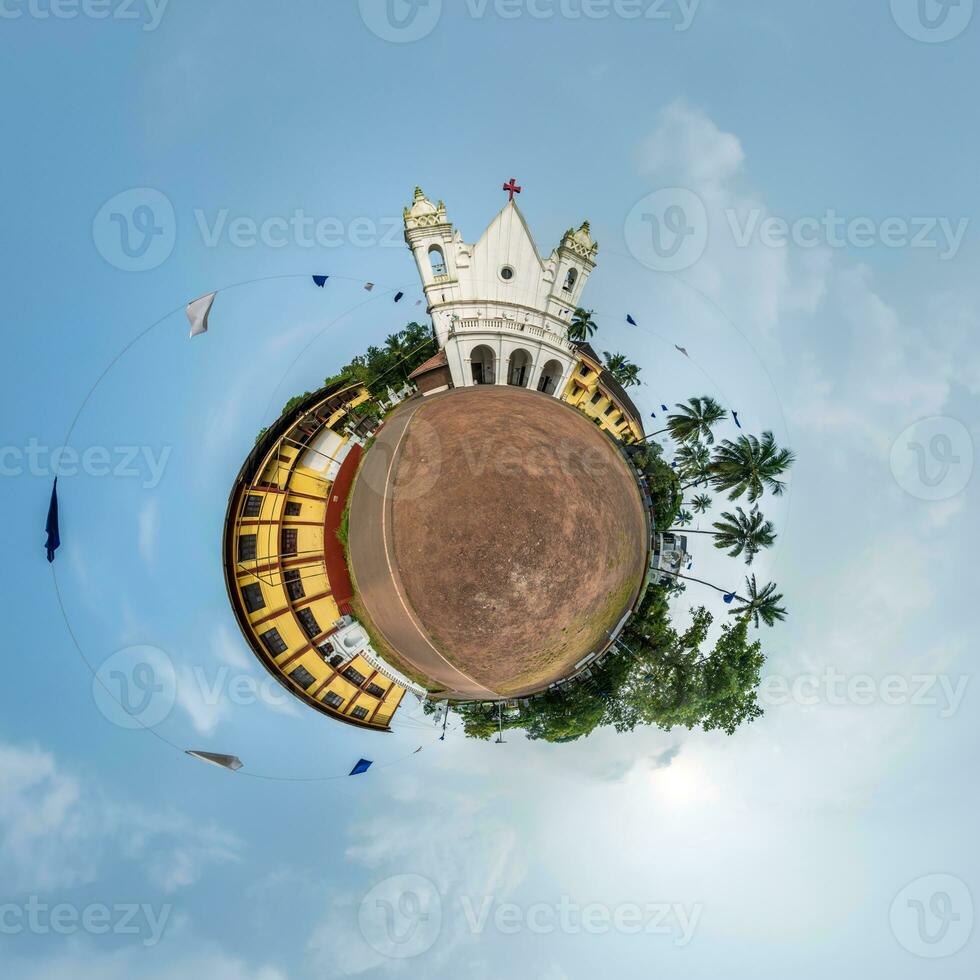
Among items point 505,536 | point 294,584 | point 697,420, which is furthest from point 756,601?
point 294,584

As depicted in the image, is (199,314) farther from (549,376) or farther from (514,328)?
(549,376)

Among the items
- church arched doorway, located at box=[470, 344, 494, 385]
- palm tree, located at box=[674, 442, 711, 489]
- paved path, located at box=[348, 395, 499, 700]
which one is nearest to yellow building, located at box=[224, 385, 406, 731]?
paved path, located at box=[348, 395, 499, 700]

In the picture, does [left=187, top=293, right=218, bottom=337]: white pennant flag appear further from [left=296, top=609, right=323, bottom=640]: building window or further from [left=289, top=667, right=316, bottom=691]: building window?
[left=289, top=667, right=316, bottom=691]: building window

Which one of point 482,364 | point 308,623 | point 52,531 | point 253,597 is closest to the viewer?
point 52,531

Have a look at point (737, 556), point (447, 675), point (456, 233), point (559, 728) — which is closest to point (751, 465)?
point (737, 556)

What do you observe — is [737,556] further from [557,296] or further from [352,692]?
[352,692]

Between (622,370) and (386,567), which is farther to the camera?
(622,370)
